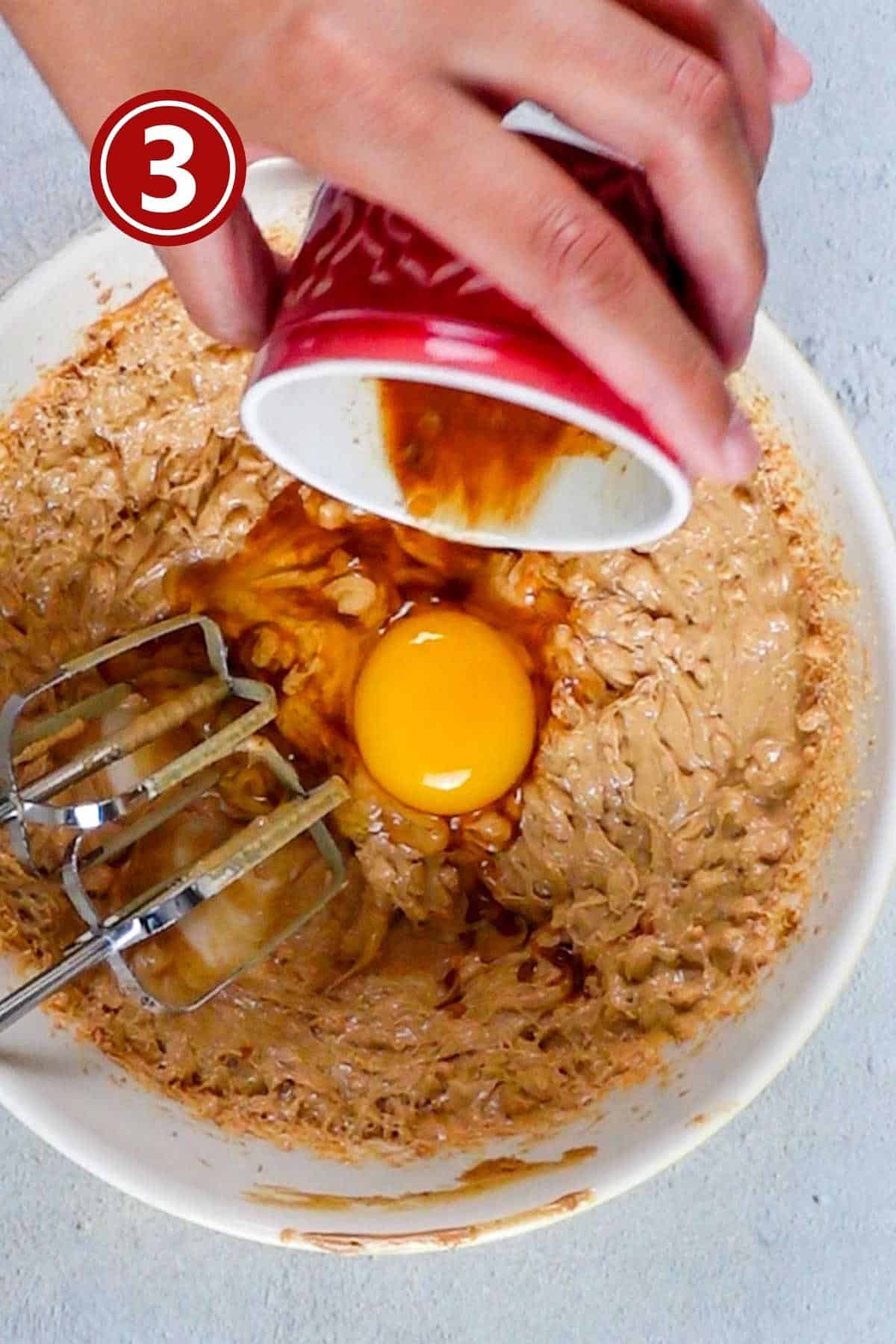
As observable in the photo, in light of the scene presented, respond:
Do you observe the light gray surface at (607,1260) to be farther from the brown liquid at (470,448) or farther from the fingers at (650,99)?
the fingers at (650,99)

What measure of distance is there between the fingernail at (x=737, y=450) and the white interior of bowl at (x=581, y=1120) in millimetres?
287

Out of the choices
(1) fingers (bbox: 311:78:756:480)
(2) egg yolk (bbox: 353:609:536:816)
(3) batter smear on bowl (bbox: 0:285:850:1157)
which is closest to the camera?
(1) fingers (bbox: 311:78:756:480)

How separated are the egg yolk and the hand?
1.27 feet

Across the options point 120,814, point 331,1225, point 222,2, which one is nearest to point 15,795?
point 120,814

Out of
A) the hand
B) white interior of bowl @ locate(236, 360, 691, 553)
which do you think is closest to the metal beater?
white interior of bowl @ locate(236, 360, 691, 553)

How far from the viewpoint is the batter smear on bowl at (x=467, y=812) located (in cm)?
76

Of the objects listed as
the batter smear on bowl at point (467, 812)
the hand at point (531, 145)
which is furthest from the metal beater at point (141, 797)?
the hand at point (531, 145)

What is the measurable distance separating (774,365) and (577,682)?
9.3 inches

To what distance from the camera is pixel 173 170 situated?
2.06 ft

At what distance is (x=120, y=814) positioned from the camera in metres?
0.74

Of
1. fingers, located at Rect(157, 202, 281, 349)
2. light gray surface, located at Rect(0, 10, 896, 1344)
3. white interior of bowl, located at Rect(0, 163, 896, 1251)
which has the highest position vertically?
fingers, located at Rect(157, 202, 281, 349)

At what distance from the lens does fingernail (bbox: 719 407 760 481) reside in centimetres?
47

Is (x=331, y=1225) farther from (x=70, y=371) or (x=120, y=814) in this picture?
(x=70, y=371)

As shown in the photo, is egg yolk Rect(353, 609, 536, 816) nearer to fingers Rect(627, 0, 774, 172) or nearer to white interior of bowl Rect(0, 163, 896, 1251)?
white interior of bowl Rect(0, 163, 896, 1251)
